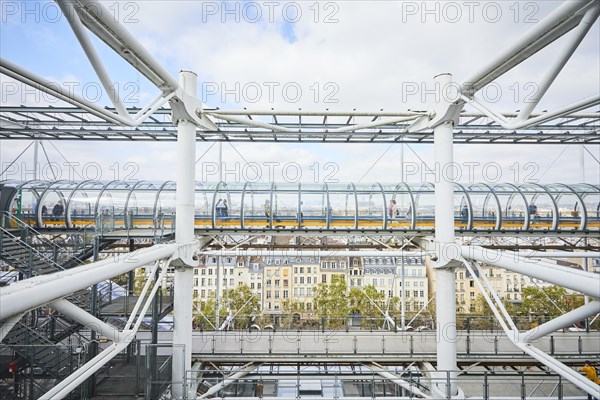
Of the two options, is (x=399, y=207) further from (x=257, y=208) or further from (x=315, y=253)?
(x=257, y=208)

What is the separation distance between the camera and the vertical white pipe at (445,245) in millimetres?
6621

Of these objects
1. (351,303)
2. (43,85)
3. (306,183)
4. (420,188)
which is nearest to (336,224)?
(306,183)

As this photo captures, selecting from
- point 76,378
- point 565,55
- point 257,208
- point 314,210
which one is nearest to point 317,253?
point 314,210

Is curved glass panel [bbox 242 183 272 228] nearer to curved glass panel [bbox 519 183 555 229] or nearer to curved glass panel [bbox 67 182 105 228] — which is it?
curved glass panel [bbox 67 182 105 228]

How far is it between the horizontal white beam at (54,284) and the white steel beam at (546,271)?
5.58 metres

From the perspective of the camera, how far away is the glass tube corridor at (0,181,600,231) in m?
8.69

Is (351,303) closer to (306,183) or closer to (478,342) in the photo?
(478,342)

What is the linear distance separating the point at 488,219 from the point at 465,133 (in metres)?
2.45

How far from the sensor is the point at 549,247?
34.1 ft

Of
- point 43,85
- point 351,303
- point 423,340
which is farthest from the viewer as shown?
point 351,303

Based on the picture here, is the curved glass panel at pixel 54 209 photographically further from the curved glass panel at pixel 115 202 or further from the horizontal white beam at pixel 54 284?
the horizontal white beam at pixel 54 284

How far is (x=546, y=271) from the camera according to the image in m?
4.17

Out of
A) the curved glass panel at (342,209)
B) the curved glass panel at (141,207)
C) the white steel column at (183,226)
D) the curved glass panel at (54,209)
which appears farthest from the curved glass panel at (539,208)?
the curved glass panel at (54,209)

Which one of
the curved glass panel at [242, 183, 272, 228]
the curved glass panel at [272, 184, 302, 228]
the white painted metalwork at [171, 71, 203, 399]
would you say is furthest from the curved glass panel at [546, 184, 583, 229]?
the white painted metalwork at [171, 71, 203, 399]
